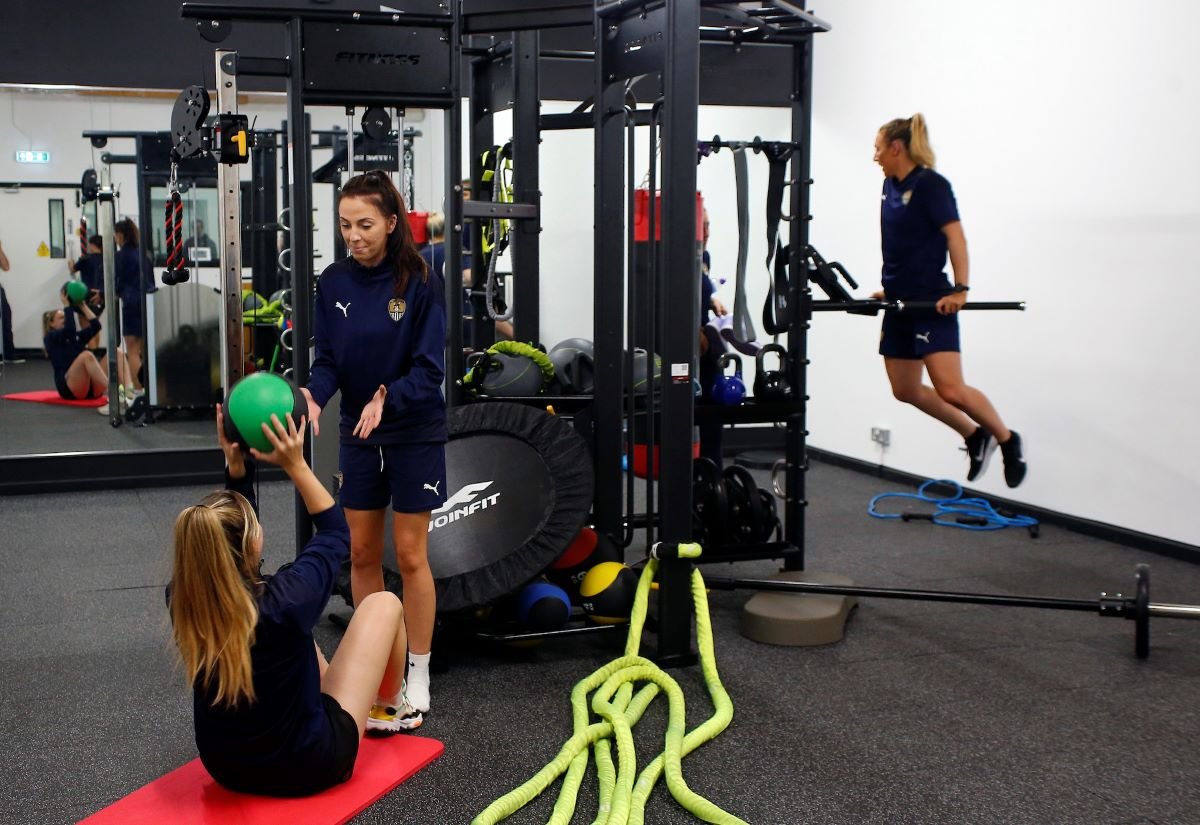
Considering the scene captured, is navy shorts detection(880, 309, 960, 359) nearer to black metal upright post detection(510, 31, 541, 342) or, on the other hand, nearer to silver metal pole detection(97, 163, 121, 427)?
black metal upright post detection(510, 31, 541, 342)

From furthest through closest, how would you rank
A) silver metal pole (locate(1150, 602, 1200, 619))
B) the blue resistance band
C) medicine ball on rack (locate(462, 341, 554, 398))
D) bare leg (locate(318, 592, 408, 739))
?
the blue resistance band → medicine ball on rack (locate(462, 341, 554, 398)) → silver metal pole (locate(1150, 602, 1200, 619)) → bare leg (locate(318, 592, 408, 739))

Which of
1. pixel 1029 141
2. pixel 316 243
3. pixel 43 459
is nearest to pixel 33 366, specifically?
pixel 43 459

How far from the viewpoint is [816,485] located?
21.7 ft

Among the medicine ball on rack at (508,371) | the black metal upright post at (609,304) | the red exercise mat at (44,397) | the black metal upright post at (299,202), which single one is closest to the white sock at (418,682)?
the black metal upright post at (299,202)

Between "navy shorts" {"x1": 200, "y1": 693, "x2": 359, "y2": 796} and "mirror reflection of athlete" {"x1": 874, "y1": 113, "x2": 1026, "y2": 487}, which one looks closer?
"navy shorts" {"x1": 200, "y1": 693, "x2": 359, "y2": 796}

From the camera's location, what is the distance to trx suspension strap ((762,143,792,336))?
4410 mm

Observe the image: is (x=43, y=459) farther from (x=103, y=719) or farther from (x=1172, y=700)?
(x=1172, y=700)

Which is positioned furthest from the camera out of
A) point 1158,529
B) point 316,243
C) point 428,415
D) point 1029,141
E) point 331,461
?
point 316,243

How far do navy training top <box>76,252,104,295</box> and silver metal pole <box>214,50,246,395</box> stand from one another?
3.76 m

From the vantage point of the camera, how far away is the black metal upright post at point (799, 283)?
438 centimetres

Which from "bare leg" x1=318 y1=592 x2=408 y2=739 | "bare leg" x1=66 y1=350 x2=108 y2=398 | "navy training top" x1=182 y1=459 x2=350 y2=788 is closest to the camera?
"navy training top" x1=182 y1=459 x2=350 y2=788

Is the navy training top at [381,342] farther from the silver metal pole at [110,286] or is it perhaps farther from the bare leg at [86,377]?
the bare leg at [86,377]

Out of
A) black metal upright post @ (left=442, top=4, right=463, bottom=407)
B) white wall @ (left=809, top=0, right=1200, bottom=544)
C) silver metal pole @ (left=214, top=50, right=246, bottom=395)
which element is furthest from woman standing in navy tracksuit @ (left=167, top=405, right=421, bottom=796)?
white wall @ (left=809, top=0, right=1200, bottom=544)

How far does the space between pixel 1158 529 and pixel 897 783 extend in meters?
2.88
